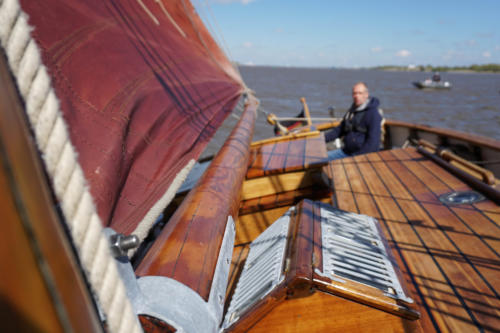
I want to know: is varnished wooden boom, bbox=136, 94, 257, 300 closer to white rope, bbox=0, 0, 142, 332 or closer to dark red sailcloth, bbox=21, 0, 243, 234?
dark red sailcloth, bbox=21, 0, 243, 234

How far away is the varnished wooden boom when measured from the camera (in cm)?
79

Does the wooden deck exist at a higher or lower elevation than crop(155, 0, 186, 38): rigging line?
lower

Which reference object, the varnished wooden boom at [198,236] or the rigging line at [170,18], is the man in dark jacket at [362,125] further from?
the varnished wooden boom at [198,236]

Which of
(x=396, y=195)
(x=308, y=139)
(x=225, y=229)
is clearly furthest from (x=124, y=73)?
(x=308, y=139)

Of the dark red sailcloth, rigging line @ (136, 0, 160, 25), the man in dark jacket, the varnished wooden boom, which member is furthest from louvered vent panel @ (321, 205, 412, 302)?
the man in dark jacket

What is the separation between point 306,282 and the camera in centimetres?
100

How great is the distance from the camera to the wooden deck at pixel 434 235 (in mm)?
1178

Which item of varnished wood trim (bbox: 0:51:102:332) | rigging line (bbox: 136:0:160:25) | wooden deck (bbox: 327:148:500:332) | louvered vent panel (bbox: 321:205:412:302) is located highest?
rigging line (bbox: 136:0:160:25)

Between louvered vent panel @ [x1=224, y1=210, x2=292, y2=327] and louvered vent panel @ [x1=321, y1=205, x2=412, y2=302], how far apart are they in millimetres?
180

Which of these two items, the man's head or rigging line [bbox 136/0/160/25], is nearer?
rigging line [bbox 136/0/160/25]

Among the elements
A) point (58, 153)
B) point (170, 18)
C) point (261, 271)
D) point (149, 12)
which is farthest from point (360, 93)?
point (58, 153)

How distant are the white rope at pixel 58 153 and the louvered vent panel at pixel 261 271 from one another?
80 centimetres

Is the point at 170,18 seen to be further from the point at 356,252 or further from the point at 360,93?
the point at 360,93

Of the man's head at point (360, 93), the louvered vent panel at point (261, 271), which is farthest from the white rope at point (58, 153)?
the man's head at point (360, 93)
